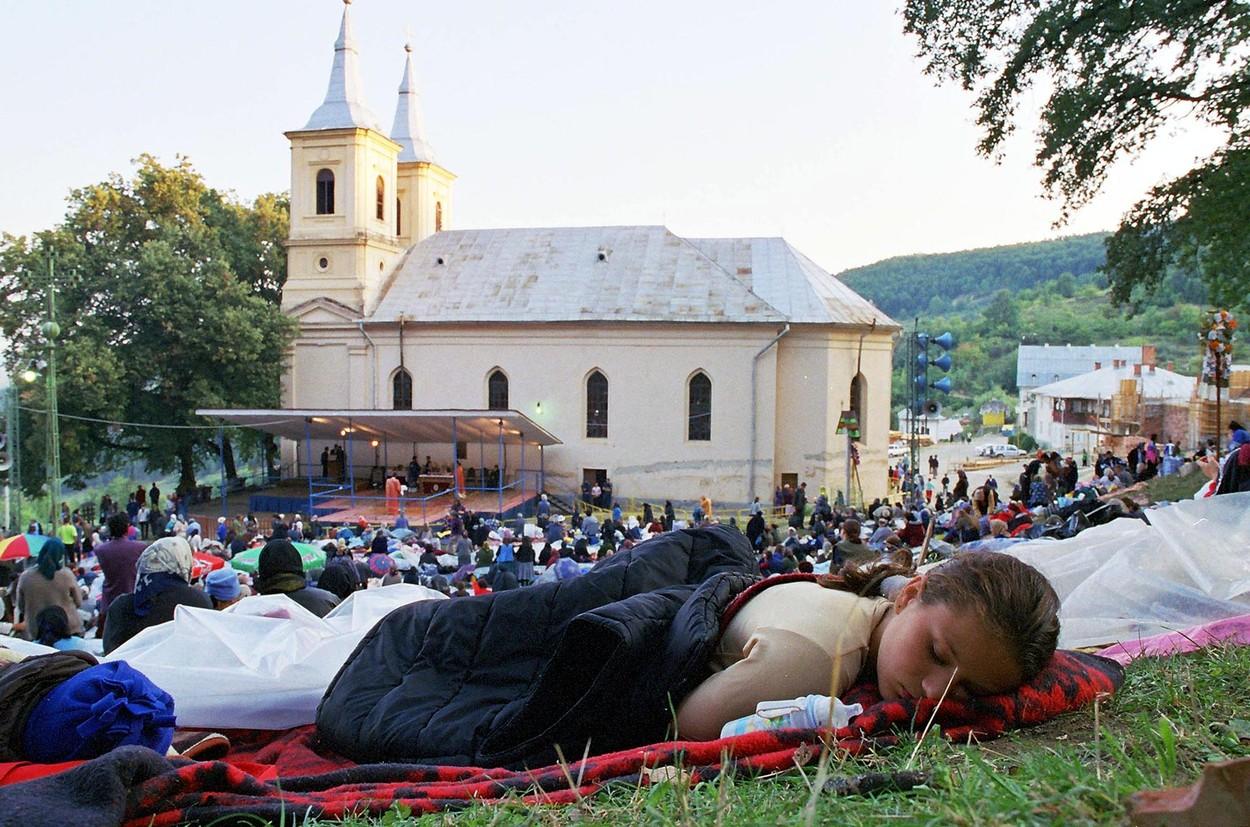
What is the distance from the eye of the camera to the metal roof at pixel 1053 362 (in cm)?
8150

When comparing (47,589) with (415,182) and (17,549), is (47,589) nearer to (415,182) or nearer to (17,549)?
(17,549)

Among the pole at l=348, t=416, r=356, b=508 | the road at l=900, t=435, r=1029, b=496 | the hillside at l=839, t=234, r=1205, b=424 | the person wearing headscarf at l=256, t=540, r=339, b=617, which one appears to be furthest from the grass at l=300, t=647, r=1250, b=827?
the hillside at l=839, t=234, r=1205, b=424

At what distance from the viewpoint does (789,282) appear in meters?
31.7

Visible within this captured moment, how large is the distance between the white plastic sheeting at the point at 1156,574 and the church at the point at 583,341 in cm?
2343

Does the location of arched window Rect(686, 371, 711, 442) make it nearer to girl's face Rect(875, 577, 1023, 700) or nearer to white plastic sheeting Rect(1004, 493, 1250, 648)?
white plastic sheeting Rect(1004, 493, 1250, 648)

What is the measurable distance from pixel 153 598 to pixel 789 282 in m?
28.1

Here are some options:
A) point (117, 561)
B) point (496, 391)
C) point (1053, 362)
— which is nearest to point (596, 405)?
point (496, 391)

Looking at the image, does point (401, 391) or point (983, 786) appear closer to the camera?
point (983, 786)

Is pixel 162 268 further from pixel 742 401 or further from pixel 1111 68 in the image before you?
pixel 1111 68

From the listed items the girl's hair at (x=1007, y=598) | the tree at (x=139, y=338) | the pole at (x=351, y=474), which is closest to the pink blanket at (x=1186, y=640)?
the girl's hair at (x=1007, y=598)

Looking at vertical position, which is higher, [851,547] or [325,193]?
[325,193]

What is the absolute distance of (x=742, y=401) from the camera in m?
30.6

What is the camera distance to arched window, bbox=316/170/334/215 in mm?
33906

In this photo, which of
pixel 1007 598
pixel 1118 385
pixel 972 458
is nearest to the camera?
pixel 1007 598
